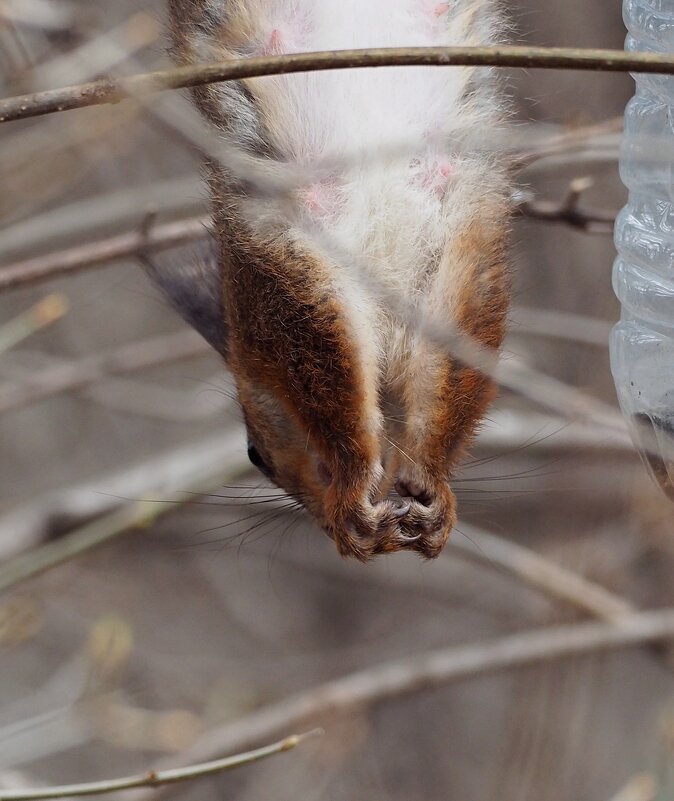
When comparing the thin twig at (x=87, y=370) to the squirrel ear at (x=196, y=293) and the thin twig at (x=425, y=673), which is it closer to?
the squirrel ear at (x=196, y=293)

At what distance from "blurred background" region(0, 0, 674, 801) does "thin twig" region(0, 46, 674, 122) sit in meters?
0.26

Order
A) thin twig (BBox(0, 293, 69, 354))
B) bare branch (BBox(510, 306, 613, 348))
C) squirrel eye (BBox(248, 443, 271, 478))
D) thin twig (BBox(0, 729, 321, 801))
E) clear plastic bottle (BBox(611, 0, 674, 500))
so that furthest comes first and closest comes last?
bare branch (BBox(510, 306, 613, 348)), thin twig (BBox(0, 293, 69, 354)), squirrel eye (BBox(248, 443, 271, 478)), clear plastic bottle (BBox(611, 0, 674, 500)), thin twig (BBox(0, 729, 321, 801))

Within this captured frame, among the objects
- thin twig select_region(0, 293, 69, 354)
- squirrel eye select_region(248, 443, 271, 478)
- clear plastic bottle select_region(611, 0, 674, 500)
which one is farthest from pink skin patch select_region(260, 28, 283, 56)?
thin twig select_region(0, 293, 69, 354)

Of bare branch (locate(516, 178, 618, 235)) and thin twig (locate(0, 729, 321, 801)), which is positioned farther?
bare branch (locate(516, 178, 618, 235))

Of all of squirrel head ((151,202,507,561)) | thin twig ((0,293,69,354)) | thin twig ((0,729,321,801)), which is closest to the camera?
thin twig ((0,729,321,801))

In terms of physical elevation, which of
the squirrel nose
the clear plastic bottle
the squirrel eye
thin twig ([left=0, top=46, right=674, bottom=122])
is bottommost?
the squirrel eye

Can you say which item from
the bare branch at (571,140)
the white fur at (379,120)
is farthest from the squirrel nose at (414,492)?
the bare branch at (571,140)

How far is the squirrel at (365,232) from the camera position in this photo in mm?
1784

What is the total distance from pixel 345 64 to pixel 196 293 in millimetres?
1225

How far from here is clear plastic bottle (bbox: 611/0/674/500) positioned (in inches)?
64.2

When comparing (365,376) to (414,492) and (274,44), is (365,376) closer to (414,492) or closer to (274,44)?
(414,492)

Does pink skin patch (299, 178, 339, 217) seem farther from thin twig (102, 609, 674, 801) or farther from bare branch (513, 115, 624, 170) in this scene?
thin twig (102, 609, 674, 801)

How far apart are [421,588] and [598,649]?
1617 mm

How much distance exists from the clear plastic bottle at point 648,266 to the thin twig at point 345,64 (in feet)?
1.71
